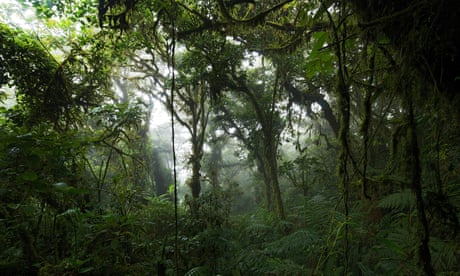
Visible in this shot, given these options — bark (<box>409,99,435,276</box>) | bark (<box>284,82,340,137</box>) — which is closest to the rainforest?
bark (<box>409,99,435,276</box>)

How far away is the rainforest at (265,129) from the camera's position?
1604 mm

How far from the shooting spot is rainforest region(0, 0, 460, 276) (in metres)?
1.60

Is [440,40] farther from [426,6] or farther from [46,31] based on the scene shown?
[46,31]

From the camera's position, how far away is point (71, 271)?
2.56m

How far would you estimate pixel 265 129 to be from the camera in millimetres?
6578

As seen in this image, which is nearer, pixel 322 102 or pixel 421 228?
pixel 421 228

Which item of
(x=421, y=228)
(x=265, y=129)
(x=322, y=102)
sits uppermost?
(x=322, y=102)

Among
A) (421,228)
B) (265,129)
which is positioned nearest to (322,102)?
(265,129)

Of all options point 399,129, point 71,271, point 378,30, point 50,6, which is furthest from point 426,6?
point 50,6

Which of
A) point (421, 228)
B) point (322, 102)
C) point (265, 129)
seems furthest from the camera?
point (322, 102)

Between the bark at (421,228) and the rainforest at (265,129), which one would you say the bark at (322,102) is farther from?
the bark at (421,228)

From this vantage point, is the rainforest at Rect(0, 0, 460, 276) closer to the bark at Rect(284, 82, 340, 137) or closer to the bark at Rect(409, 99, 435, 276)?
the bark at Rect(409, 99, 435, 276)

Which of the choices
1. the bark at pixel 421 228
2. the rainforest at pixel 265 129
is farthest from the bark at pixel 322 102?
the bark at pixel 421 228

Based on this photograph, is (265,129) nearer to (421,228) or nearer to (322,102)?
(322,102)
